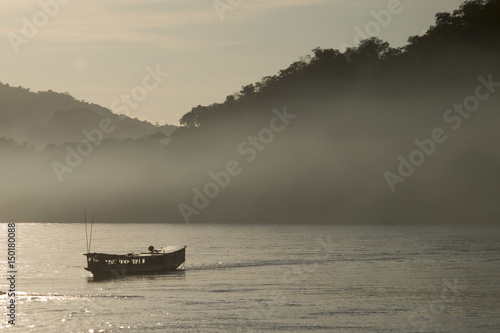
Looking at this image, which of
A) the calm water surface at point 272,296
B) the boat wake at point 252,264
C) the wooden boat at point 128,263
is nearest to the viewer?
the calm water surface at point 272,296

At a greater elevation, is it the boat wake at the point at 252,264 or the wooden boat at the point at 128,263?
the wooden boat at the point at 128,263

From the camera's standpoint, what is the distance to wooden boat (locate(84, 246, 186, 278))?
105562 millimetres

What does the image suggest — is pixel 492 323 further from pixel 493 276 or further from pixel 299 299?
pixel 493 276

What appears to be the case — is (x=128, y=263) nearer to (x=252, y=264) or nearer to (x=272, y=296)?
(x=272, y=296)

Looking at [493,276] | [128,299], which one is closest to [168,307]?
[128,299]

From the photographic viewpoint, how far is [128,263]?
107750 mm

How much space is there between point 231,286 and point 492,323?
114 ft

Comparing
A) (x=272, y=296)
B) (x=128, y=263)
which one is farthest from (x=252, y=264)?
(x=272, y=296)

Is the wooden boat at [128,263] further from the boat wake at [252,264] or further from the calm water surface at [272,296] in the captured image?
the boat wake at [252,264]

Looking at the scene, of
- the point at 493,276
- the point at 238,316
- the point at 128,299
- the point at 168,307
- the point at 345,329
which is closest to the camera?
the point at 345,329

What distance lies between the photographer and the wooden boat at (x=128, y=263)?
105562 mm

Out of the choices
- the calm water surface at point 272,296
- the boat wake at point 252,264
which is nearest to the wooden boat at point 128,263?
the calm water surface at point 272,296

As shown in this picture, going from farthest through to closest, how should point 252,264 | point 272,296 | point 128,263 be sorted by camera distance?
point 252,264
point 128,263
point 272,296

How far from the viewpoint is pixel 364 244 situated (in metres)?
191
